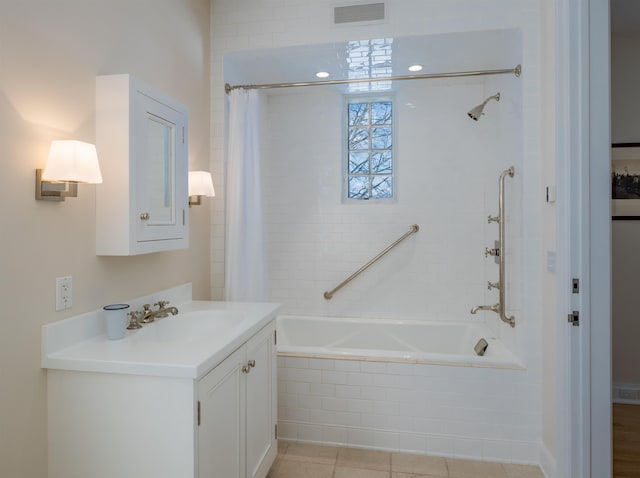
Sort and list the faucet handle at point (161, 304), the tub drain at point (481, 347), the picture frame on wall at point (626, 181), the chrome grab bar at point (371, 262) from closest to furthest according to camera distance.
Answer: the faucet handle at point (161, 304), the tub drain at point (481, 347), the picture frame on wall at point (626, 181), the chrome grab bar at point (371, 262)

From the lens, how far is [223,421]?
149cm

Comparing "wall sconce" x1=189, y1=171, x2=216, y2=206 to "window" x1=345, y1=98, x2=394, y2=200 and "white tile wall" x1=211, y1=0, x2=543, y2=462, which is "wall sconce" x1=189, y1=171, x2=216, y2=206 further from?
"window" x1=345, y1=98, x2=394, y2=200

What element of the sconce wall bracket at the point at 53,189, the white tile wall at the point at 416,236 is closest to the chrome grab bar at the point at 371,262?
the white tile wall at the point at 416,236

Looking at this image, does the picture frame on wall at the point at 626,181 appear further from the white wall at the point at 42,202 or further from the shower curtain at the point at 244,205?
the white wall at the point at 42,202

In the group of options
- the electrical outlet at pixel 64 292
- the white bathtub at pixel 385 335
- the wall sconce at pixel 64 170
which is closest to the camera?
the wall sconce at pixel 64 170

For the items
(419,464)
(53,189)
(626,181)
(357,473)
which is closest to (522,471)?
(419,464)

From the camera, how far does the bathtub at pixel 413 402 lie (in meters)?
2.31

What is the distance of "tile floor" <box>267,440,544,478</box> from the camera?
2.17 m

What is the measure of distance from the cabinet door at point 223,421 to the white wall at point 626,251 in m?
2.93

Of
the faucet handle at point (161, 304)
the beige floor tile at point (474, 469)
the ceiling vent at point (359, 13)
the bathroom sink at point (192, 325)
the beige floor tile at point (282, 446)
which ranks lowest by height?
the beige floor tile at point (474, 469)

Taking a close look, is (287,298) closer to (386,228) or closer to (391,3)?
(386,228)

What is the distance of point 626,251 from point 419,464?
2267 millimetres

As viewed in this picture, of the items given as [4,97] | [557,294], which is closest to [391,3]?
[557,294]

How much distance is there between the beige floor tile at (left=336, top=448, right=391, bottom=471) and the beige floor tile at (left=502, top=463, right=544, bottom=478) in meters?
0.66
